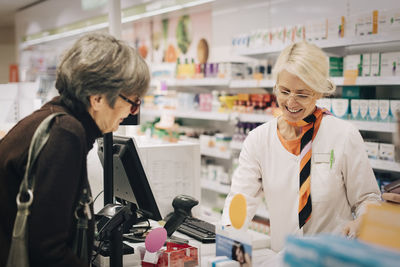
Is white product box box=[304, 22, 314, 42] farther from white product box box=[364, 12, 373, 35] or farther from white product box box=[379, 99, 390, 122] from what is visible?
white product box box=[379, 99, 390, 122]

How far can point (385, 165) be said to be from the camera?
376 cm

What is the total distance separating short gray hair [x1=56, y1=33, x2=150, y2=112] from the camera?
142 cm

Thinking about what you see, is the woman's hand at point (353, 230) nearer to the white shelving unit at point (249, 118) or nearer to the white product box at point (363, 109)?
the white shelving unit at point (249, 118)

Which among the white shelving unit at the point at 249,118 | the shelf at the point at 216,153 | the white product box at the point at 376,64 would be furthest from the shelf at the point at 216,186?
the white product box at the point at 376,64

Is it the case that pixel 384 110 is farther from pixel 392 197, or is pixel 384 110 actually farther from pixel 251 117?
pixel 392 197

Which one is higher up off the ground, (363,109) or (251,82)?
(251,82)

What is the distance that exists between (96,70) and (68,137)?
239 millimetres

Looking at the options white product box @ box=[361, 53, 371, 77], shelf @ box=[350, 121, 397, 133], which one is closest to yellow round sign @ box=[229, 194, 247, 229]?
shelf @ box=[350, 121, 397, 133]

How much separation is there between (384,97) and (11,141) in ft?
12.1

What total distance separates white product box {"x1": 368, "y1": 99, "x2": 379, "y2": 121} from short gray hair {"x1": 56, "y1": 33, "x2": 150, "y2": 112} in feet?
9.35

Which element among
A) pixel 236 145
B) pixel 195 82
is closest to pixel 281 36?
pixel 236 145

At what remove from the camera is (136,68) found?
58.5 inches

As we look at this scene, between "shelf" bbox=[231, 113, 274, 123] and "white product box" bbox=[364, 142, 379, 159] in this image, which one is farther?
"shelf" bbox=[231, 113, 274, 123]

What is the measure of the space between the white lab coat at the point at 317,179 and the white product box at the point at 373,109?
1.74 metres
